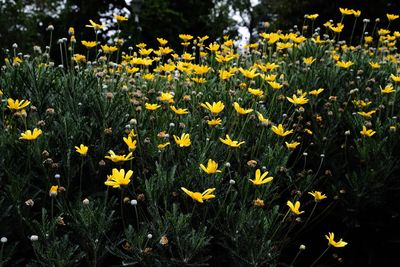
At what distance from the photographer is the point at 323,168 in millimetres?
3047

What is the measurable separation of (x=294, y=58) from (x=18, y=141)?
2.26m

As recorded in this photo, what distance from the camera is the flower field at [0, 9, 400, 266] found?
203 cm

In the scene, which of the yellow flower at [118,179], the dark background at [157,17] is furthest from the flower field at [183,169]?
the dark background at [157,17]

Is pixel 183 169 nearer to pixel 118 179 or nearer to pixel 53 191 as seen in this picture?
pixel 118 179

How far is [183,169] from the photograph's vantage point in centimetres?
248

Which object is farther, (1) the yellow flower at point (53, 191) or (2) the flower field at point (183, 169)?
(2) the flower field at point (183, 169)

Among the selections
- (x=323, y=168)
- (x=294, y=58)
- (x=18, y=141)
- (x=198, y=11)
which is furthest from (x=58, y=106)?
(x=198, y=11)

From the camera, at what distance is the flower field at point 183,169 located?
2.03m

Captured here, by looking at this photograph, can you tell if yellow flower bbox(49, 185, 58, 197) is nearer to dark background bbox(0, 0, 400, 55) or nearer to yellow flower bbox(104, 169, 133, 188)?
yellow flower bbox(104, 169, 133, 188)

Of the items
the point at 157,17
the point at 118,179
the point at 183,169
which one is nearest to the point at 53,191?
the point at 118,179

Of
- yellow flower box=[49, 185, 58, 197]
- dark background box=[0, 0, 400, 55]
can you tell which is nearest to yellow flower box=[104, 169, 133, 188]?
yellow flower box=[49, 185, 58, 197]

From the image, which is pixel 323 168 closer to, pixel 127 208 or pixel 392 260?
pixel 392 260

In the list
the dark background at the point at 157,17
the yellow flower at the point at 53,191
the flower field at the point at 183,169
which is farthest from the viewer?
the dark background at the point at 157,17

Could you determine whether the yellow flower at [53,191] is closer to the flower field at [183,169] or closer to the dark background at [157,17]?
the flower field at [183,169]
